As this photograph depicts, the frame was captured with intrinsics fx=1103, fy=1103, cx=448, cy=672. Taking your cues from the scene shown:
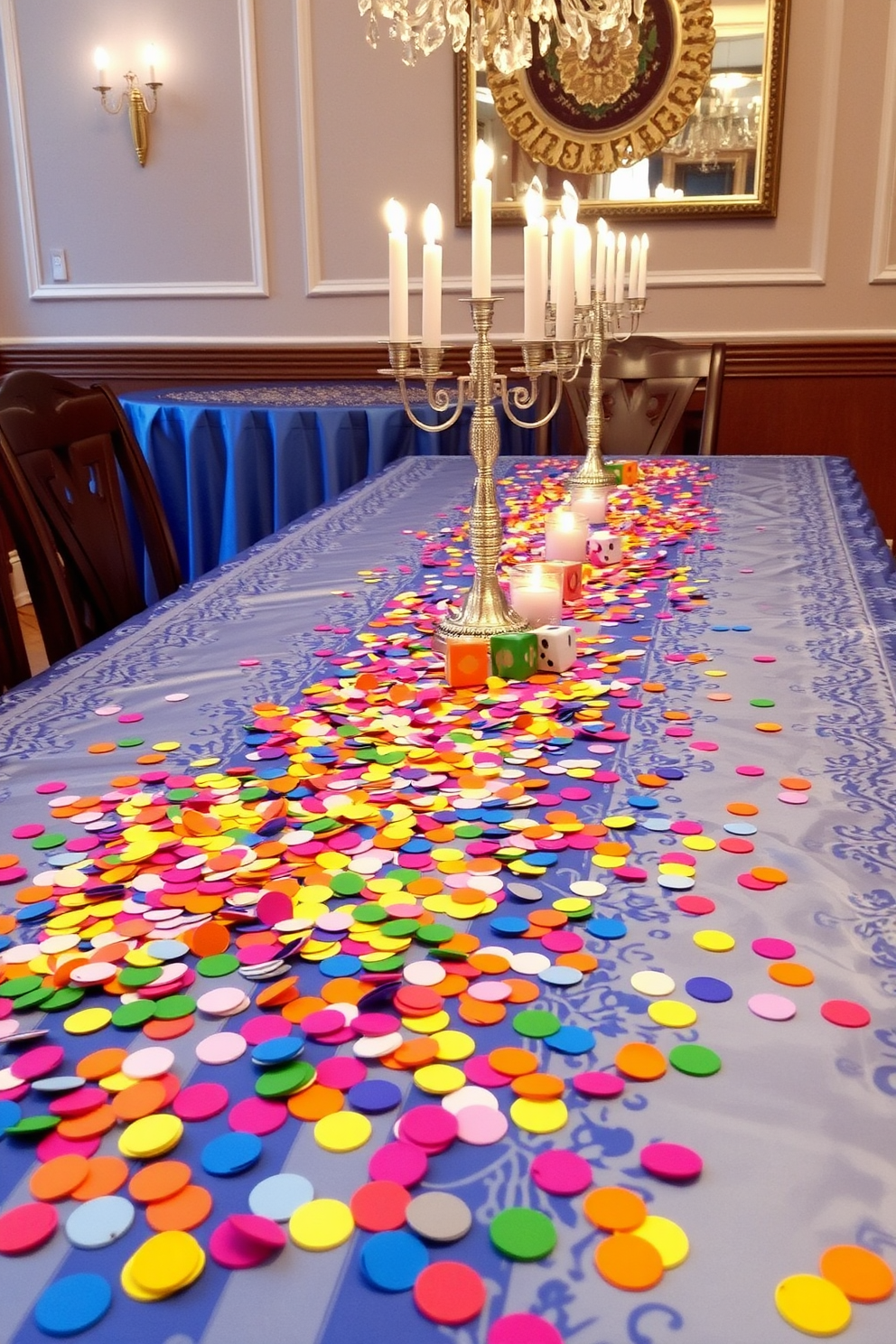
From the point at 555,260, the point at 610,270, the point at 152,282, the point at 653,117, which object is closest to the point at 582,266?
the point at 555,260

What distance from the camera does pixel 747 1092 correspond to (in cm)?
51

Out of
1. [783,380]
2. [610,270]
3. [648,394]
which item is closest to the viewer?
[610,270]

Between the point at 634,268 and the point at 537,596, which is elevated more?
the point at 634,268

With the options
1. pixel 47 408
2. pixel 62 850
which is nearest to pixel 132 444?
pixel 47 408

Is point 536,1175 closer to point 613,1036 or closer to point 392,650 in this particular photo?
point 613,1036

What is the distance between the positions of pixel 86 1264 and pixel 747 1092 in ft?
0.95

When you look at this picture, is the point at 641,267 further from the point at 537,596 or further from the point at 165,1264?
the point at 165,1264

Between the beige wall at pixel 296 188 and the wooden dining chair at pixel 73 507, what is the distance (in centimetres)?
261

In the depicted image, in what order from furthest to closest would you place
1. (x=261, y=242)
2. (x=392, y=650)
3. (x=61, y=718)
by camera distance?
(x=261, y=242) < (x=392, y=650) < (x=61, y=718)

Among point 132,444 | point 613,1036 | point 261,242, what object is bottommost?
point 613,1036

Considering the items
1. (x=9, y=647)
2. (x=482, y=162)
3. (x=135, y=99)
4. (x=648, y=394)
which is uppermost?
(x=135, y=99)

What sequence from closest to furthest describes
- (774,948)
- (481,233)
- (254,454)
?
(774,948), (481,233), (254,454)

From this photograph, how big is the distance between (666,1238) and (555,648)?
2.32 ft

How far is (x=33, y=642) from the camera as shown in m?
3.71
